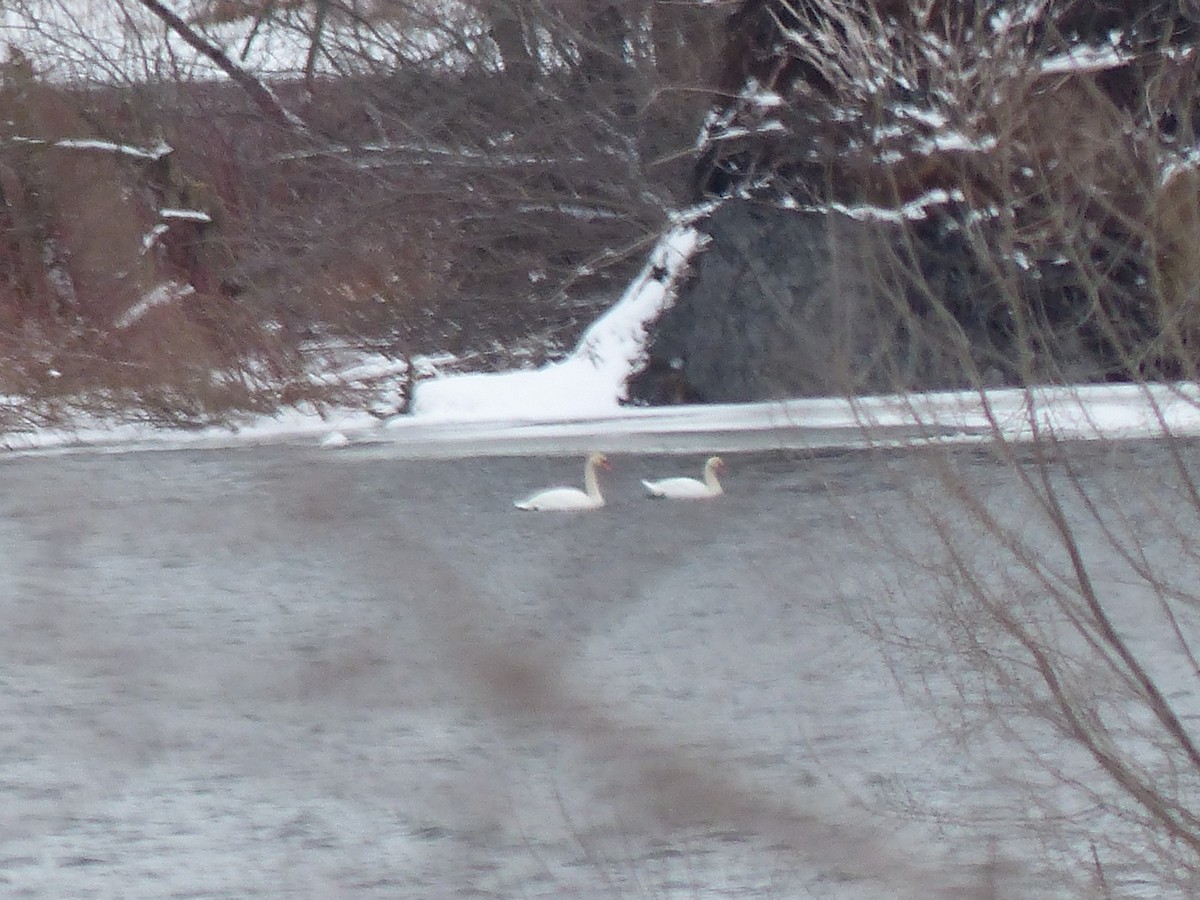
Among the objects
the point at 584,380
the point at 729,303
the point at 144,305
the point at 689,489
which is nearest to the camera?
the point at 144,305

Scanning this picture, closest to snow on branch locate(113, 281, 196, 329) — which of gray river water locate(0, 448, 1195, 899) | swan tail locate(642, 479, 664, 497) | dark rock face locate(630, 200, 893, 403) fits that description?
gray river water locate(0, 448, 1195, 899)

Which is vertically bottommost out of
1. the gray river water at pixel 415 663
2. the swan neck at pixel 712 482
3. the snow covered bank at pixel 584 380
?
the snow covered bank at pixel 584 380

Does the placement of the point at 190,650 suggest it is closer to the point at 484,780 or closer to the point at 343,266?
the point at 484,780

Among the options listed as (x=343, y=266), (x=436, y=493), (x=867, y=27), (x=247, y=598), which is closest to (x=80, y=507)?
(x=436, y=493)

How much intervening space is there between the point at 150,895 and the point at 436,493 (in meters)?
2.41

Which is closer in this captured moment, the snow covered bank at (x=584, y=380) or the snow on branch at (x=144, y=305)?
the snow on branch at (x=144, y=305)

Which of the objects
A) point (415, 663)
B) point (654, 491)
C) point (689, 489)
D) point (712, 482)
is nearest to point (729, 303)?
point (712, 482)

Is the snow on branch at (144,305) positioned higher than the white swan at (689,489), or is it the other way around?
the snow on branch at (144,305)

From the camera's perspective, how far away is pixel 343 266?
15.0 meters

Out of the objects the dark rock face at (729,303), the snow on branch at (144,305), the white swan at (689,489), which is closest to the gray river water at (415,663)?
the white swan at (689,489)

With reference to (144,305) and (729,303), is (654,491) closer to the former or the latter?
(144,305)

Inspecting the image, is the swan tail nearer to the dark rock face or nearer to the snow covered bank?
the snow covered bank

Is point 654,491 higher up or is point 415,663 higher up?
point 415,663

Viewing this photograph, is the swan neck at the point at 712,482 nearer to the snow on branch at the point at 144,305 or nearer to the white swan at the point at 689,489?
the white swan at the point at 689,489
